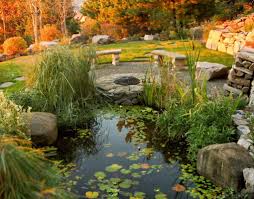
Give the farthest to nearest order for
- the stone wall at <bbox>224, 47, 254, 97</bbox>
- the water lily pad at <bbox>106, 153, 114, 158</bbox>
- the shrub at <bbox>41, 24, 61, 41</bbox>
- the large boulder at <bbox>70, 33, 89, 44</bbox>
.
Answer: the large boulder at <bbox>70, 33, 89, 44</bbox>
the shrub at <bbox>41, 24, 61, 41</bbox>
the stone wall at <bbox>224, 47, 254, 97</bbox>
the water lily pad at <bbox>106, 153, 114, 158</bbox>

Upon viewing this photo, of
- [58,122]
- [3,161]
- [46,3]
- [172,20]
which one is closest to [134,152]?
[58,122]

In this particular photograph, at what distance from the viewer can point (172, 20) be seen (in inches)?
609

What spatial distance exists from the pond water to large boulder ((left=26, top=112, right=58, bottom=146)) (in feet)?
0.68

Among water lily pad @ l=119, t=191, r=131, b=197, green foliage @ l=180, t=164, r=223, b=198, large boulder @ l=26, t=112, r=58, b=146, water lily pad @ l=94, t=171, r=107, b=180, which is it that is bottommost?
green foliage @ l=180, t=164, r=223, b=198

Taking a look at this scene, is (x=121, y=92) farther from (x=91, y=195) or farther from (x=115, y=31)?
(x=115, y=31)

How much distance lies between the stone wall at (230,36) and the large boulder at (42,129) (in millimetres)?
6259

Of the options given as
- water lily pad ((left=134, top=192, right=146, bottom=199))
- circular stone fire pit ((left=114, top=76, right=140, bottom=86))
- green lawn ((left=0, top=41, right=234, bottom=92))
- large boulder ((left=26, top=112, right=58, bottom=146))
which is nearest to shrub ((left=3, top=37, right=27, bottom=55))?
green lawn ((left=0, top=41, right=234, bottom=92))

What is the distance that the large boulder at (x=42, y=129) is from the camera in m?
4.41

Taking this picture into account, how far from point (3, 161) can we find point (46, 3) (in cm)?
1845

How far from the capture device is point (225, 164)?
3.48 metres

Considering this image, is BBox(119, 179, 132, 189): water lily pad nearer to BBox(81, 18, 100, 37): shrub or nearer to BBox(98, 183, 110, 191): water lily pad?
BBox(98, 183, 110, 191): water lily pad

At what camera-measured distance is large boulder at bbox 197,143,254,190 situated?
3424mm

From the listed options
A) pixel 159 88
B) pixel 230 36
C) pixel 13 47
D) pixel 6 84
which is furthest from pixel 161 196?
pixel 13 47

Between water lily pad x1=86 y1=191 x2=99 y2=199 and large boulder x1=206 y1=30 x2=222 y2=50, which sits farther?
large boulder x1=206 y1=30 x2=222 y2=50
